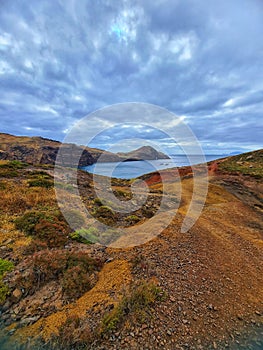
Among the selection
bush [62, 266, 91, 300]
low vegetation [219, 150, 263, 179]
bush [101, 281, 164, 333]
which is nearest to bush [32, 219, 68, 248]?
bush [62, 266, 91, 300]

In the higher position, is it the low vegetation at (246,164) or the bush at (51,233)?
the low vegetation at (246,164)

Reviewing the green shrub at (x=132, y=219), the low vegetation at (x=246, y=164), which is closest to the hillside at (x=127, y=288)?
the green shrub at (x=132, y=219)

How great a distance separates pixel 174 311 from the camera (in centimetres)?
523

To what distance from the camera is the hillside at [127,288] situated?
4699mm

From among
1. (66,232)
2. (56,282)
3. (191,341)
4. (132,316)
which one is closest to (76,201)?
(66,232)

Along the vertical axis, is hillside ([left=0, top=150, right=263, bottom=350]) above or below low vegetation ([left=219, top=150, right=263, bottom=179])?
below

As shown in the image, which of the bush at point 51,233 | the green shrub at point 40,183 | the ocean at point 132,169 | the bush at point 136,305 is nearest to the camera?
the bush at point 136,305

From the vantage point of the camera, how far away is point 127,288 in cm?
584

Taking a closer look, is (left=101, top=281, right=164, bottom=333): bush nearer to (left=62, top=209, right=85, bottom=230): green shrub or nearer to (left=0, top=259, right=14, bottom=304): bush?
(left=0, top=259, right=14, bottom=304): bush

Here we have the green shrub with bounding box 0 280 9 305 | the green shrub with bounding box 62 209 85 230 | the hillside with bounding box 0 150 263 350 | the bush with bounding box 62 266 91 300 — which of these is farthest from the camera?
the green shrub with bounding box 62 209 85 230

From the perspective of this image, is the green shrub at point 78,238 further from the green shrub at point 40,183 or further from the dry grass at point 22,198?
the green shrub at point 40,183

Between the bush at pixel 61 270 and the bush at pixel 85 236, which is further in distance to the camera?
the bush at pixel 85 236

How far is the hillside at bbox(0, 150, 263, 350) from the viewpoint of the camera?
15.4 ft

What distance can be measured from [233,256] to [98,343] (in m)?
6.29
